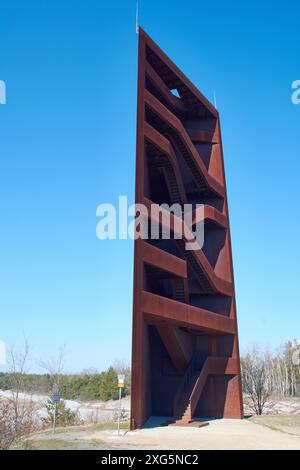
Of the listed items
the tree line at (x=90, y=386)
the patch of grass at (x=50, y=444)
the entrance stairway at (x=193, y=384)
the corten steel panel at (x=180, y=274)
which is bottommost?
the tree line at (x=90, y=386)

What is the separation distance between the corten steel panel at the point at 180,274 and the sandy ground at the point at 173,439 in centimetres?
194

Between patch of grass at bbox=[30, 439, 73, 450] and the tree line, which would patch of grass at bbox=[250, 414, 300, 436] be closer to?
patch of grass at bbox=[30, 439, 73, 450]

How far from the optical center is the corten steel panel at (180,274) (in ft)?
75.0

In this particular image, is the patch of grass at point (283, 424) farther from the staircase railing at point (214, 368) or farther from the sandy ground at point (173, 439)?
the staircase railing at point (214, 368)

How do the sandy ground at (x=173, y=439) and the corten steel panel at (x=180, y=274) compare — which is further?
the corten steel panel at (x=180, y=274)

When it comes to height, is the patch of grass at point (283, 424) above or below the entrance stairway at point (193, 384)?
below

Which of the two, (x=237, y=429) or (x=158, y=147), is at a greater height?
(x=158, y=147)

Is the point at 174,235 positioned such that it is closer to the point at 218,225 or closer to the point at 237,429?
the point at 218,225

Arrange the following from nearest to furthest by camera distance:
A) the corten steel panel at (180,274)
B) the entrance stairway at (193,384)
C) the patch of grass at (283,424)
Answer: the patch of grass at (283,424), the corten steel panel at (180,274), the entrance stairway at (193,384)

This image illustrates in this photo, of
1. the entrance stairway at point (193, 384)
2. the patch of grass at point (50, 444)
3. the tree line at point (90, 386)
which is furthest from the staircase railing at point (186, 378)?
the tree line at point (90, 386)

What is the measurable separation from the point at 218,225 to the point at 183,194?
4292 mm

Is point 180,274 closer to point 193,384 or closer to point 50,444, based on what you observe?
point 193,384

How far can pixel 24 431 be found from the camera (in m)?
13.6
